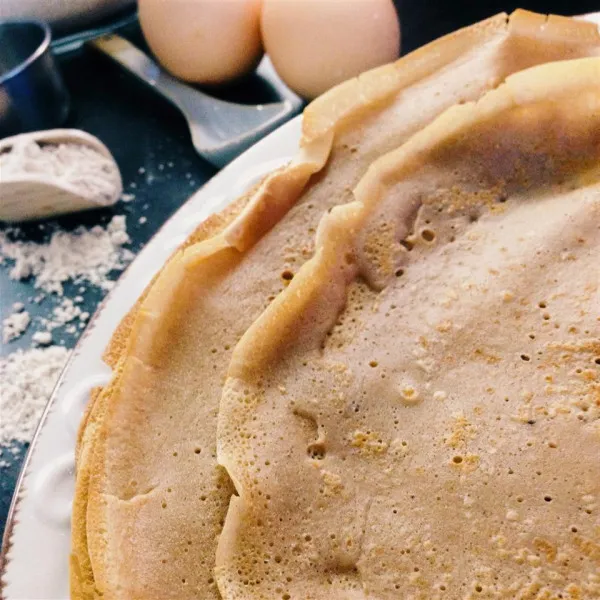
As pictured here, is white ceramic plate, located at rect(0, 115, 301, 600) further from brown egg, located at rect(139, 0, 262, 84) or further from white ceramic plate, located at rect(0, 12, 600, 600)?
brown egg, located at rect(139, 0, 262, 84)

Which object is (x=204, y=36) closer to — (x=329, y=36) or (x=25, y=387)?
(x=329, y=36)

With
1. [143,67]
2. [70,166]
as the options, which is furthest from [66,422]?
[143,67]

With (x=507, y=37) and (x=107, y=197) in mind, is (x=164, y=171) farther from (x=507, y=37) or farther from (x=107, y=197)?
(x=507, y=37)

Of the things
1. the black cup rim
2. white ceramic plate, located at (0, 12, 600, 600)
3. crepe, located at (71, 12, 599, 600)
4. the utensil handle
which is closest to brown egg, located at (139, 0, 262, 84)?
the utensil handle

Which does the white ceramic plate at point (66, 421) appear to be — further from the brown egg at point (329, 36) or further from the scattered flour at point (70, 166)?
the scattered flour at point (70, 166)

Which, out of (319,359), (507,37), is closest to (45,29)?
(507,37)
